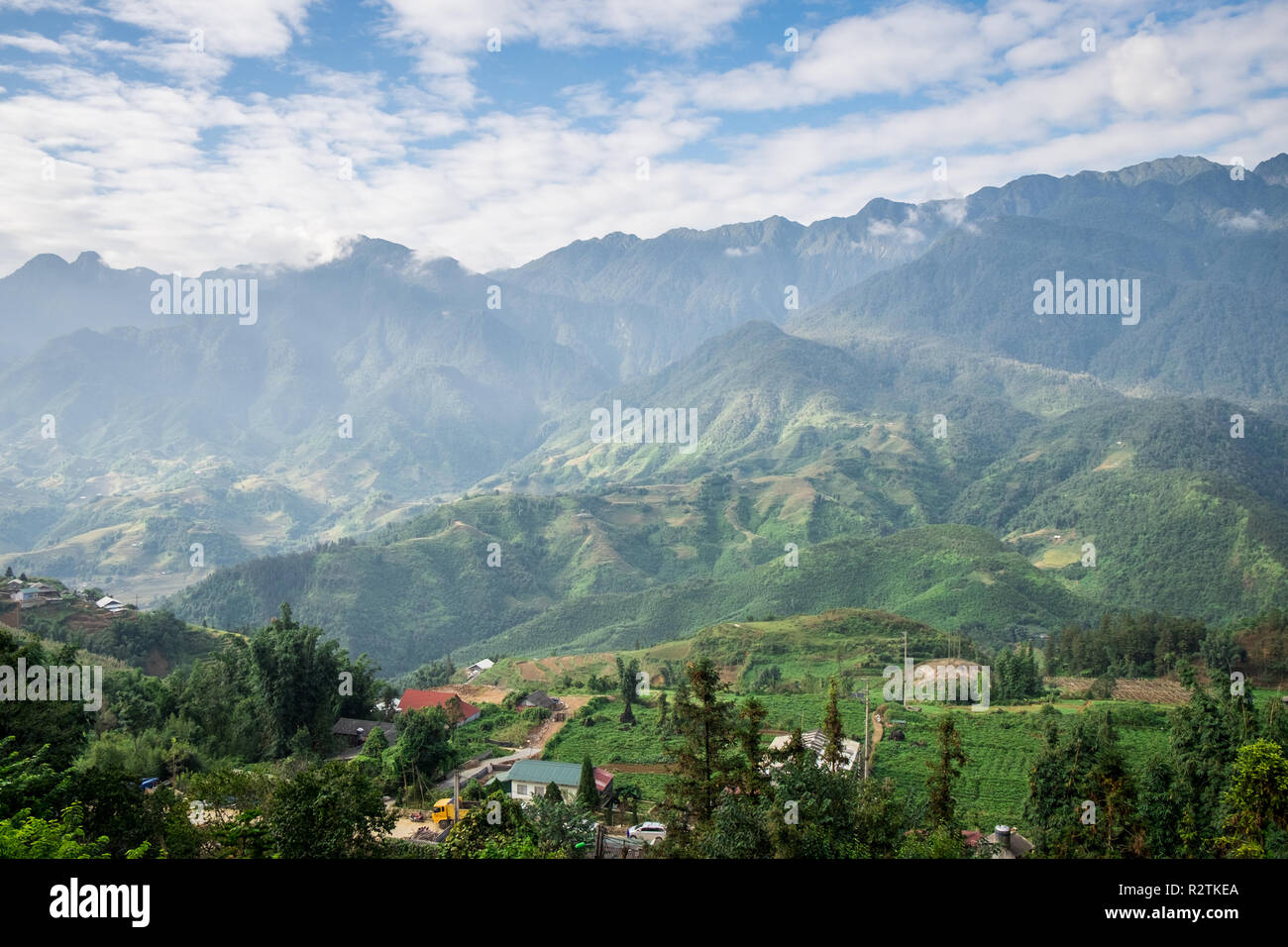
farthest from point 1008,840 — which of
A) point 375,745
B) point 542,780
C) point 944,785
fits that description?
point 375,745

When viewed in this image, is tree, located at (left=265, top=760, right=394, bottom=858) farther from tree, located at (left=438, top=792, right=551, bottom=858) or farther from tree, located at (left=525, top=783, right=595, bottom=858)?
Answer: tree, located at (left=525, top=783, right=595, bottom=858)

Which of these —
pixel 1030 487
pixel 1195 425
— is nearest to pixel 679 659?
pixel 1030 487

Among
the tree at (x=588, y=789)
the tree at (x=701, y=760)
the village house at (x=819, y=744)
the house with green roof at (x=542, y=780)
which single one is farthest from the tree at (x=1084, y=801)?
the house with green roof at (x=542, y=780)

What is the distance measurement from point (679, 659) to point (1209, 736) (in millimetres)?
64888

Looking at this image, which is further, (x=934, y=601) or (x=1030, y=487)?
(x=1030, y=487)

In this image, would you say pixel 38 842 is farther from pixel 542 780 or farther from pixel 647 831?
pixel 542 780

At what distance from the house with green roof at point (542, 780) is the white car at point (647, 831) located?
13.5 ft

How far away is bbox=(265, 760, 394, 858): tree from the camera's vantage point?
18.5 metres

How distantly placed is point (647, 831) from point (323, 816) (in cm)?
1638

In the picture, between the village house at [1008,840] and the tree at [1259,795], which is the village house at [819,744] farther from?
the tree at [1259,795]

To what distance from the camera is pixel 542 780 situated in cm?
3734

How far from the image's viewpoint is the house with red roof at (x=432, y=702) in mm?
52312
